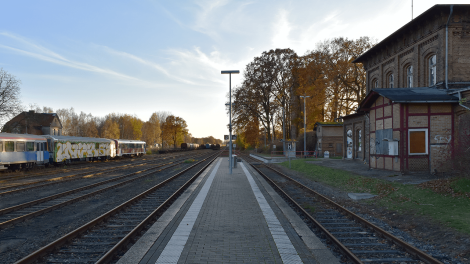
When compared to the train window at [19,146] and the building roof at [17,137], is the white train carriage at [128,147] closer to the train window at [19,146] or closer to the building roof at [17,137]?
the building roof at [17,137]

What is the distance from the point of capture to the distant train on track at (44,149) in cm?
2320

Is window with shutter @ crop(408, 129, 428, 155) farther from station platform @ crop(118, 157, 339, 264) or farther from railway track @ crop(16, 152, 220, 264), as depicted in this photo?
railway track @ crop(16, 152, 220, 264)

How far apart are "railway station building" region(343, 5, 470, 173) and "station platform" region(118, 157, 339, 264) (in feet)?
27.9

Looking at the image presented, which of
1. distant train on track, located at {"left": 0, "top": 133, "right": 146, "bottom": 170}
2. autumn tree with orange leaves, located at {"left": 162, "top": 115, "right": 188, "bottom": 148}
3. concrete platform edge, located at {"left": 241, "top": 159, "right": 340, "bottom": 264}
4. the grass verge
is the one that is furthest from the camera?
autumn tree with orange leaves, located at {"left": 162, "top": 115, "right": 188, "bottom": 148}

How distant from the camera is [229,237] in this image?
6.95 m

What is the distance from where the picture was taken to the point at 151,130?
113 meters

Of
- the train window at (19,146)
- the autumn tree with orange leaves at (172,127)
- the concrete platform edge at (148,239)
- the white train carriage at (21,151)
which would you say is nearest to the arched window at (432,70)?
the concrete platform edge at (148,239)

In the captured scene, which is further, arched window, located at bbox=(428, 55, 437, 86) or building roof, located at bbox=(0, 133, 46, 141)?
building roof, located at bbox=(0, 133, 46, 141)

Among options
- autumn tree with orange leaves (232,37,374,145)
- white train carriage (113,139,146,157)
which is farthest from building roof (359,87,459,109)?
white train carriage (113,139,146,157)

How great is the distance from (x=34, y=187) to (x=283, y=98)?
37255 mm

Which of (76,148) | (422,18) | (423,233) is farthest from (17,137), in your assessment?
(422,18)

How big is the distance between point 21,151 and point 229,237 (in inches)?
941

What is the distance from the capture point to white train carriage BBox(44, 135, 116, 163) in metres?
29.9

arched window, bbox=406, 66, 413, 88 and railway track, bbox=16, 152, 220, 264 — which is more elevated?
arched window, bbox=406, 66, 413, 88
